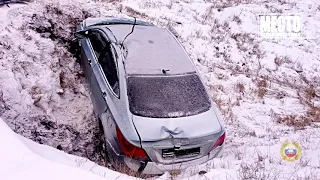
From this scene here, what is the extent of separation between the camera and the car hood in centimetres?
440

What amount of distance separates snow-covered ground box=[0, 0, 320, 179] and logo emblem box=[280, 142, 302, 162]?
12 centimetres

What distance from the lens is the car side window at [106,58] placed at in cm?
515

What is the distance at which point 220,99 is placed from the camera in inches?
302

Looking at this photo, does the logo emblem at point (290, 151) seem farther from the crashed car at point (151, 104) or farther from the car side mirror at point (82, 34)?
the car side mirror at point (82, 34)

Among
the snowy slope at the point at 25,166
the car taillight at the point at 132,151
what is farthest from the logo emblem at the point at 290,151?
the snowy slope at the point at 25,166

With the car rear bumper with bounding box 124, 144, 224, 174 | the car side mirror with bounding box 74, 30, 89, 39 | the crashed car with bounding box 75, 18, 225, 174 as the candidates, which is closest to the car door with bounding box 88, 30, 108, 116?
the crashed car with bounding box 75, 18, 225, 174

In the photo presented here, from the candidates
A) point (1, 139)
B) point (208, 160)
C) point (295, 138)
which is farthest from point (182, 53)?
point (1, 139)

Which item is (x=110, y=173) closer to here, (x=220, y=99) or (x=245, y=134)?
(x=245, y=134)

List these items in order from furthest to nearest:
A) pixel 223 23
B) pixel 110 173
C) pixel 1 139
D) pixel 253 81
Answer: pixel 223 23 → pixel 253 81 → pixel 110 173 → pixel 1 139

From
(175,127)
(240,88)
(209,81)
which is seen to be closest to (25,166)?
(175,127)

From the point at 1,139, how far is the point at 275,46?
886 cm

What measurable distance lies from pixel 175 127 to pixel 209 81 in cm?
396

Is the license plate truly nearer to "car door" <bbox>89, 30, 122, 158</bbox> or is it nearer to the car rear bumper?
the car rear bumper

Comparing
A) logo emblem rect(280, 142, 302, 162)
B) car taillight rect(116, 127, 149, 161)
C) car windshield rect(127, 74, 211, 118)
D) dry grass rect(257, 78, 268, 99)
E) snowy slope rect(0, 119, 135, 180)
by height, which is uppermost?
snowy slope rect(0, 119, 135, 180)
